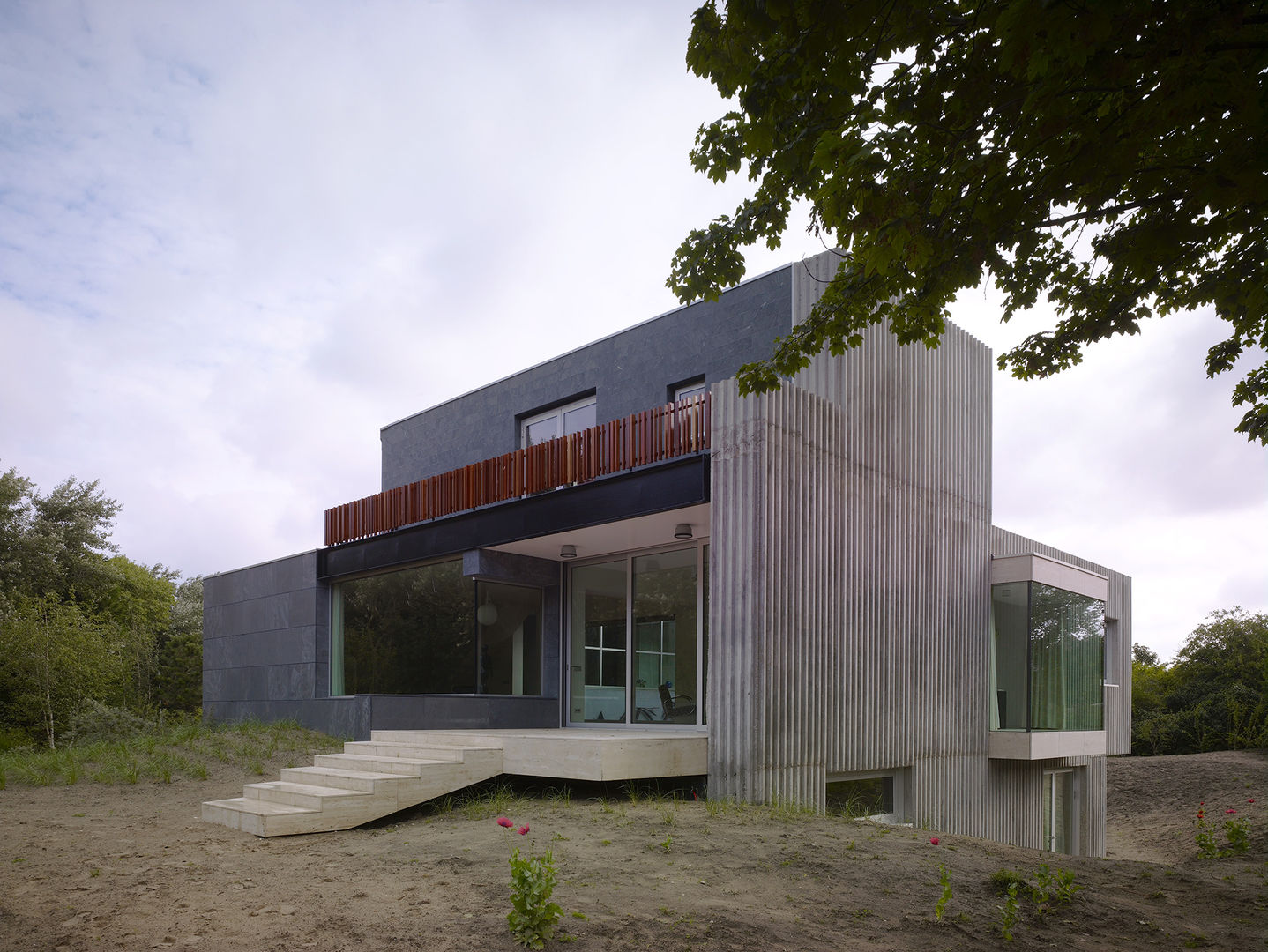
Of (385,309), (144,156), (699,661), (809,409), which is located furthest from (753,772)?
(385,309)

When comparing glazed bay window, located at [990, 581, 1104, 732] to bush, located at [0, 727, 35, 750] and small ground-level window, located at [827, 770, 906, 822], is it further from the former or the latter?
bush, located at [0, 727, 35, 750]

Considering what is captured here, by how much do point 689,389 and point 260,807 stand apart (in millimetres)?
7211

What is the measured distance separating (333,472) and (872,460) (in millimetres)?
13297

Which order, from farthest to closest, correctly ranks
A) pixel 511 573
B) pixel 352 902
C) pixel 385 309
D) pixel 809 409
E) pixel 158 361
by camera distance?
pixel 385 309
pixel 158 361
pixel 511 573
pixel 809 409
pixel 352 902

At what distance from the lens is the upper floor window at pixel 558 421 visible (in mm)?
13711

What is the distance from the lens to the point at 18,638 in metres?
17.1

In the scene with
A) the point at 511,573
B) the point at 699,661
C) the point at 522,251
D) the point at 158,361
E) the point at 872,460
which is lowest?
the point at 699,661

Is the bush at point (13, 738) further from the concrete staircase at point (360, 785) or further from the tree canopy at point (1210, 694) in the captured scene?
the tree canopy at point (1210, 694)

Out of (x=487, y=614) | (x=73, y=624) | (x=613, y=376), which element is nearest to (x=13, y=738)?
(x=73, y=624)

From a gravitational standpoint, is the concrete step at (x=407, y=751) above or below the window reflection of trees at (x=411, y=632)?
below

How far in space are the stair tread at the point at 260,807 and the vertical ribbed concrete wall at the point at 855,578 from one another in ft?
12.1

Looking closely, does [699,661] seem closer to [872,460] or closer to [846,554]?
[846,554]

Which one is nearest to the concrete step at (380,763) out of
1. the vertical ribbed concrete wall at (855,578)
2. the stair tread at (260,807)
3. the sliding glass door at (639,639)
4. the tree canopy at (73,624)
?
the stair tread at (260,807)

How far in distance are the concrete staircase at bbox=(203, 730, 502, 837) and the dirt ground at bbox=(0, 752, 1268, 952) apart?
0.19 metres
